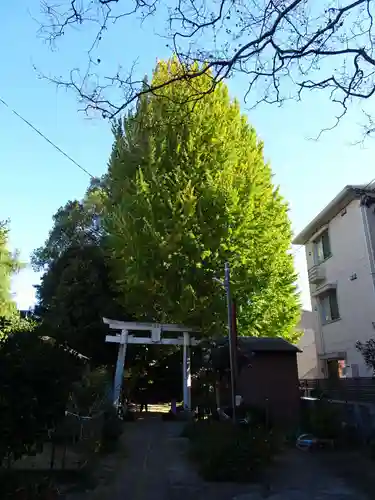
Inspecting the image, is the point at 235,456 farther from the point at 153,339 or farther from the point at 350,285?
the point at 350,285

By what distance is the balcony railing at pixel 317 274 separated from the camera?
872 inches

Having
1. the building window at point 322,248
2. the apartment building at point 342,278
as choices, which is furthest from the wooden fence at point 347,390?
the building window at point 322,248

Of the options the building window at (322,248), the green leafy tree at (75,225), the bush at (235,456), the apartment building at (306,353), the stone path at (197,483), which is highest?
the green leafy tree at (75,225)

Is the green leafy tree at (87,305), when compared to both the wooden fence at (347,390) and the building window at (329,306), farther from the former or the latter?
the building window at (329,306)

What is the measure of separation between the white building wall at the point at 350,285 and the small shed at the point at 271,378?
449cm

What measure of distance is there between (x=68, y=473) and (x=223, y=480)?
2.53 meters

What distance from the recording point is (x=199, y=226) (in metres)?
17.6

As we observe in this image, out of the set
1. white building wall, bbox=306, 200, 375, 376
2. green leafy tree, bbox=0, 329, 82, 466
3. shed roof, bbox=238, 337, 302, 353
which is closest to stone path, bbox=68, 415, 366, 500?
green leafy tree, bbox=0, 329, 82, 466

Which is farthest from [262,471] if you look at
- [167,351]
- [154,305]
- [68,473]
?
[167,351]

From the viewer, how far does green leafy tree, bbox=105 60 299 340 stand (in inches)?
681

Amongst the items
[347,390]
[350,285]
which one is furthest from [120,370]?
[350,285]

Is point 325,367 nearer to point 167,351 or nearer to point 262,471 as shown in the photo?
point 167,351

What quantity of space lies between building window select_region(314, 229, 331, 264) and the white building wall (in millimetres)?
408

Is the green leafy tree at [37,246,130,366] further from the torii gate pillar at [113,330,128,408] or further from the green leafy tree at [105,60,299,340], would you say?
the torii gate pillar at [113,330,128,408]
